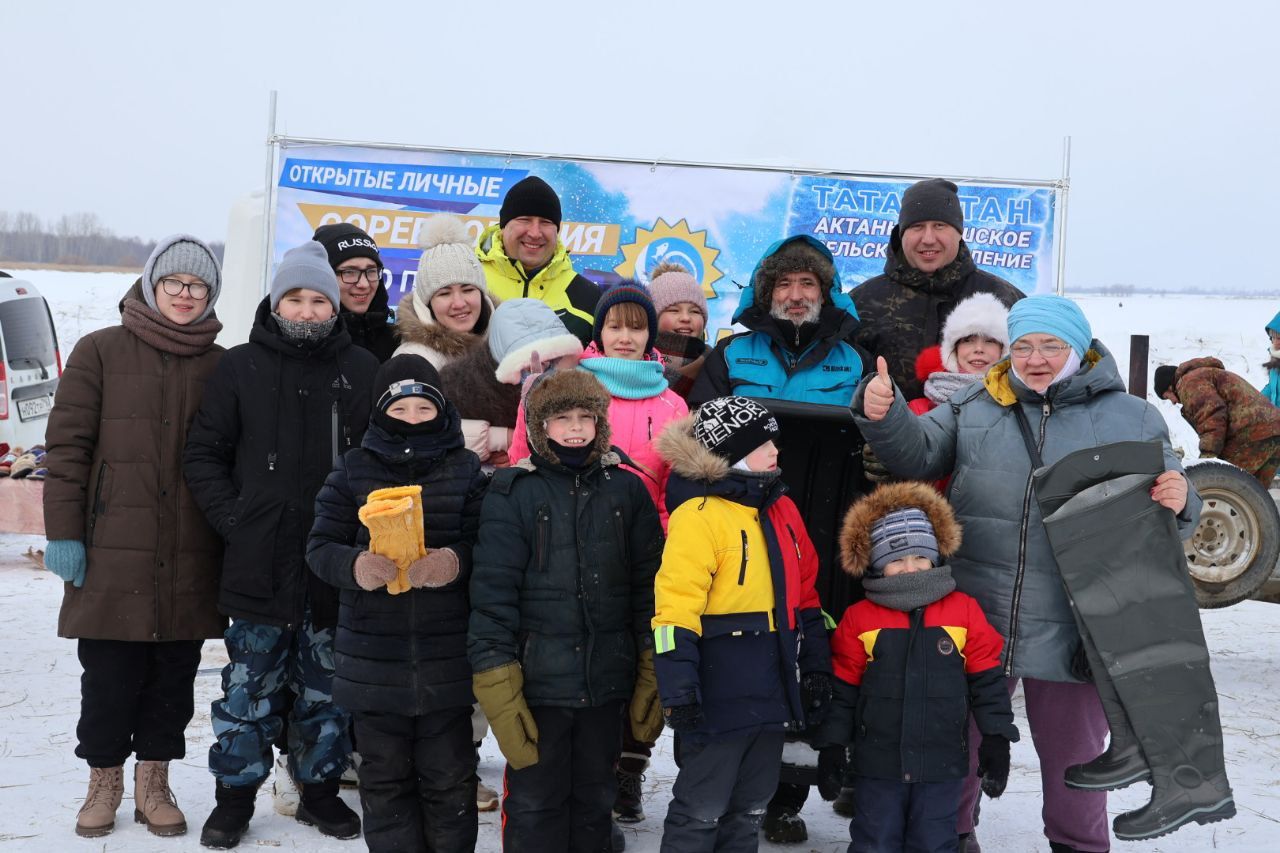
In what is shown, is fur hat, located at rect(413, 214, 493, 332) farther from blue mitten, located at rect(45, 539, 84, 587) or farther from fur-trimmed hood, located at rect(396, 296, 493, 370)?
blue mitten, located at rect(45, 539, 84, 587)

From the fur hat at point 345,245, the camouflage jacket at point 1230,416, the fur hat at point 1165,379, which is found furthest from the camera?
the fur hat at point 1165,379

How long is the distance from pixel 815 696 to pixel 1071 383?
1.20 meters

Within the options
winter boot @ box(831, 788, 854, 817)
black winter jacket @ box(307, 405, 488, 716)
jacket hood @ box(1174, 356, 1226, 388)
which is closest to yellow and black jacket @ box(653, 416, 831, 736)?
black winter jacket @ box(307, 405, 488, 716)

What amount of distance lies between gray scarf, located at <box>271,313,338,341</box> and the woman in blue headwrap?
180 centimetres

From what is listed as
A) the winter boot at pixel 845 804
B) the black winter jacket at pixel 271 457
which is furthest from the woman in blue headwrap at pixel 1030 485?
the black winter jacket at pixel 271 457

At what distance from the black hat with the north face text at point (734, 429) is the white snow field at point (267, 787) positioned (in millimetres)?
1522

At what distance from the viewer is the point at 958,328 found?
3791mm

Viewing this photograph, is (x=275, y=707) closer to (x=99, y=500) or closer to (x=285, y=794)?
(x=285, y=794)

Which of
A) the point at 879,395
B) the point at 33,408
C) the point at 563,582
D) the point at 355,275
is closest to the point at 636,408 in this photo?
the point at 563,582

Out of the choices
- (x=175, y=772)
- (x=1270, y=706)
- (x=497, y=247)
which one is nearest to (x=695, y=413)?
(x=497, y=247)

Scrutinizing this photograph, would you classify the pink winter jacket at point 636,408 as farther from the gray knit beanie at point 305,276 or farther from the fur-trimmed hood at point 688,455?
the gray knit beanie at point 305,276

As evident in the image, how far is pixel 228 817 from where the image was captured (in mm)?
3623

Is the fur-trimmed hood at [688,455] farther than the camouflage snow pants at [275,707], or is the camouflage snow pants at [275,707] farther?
the camouflage snow pants at [275,707]

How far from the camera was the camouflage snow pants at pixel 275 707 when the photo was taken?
357 cm
